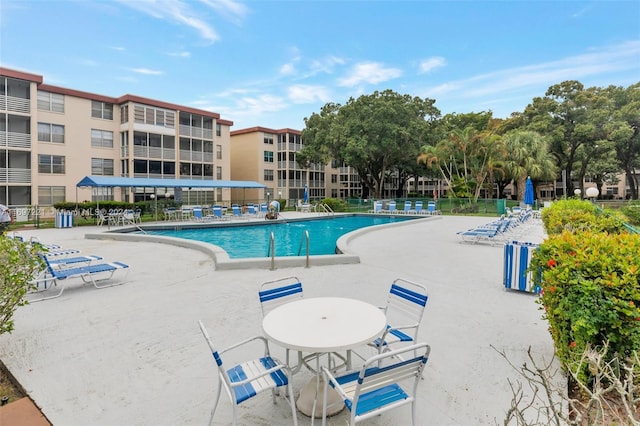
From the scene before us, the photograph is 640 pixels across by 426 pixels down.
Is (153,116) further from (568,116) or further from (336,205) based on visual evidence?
(568,116)

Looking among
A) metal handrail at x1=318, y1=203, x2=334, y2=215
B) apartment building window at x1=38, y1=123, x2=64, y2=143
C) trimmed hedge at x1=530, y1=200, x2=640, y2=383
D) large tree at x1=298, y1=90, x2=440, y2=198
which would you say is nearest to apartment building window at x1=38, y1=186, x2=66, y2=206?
apartment building window at x1=38, y1=123, x2=64, y2=143

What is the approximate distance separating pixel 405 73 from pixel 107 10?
2311cm

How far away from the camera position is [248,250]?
43.1 feet

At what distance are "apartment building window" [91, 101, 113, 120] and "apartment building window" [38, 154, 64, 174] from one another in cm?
450

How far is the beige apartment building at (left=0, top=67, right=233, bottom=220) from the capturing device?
A: 24.1 meters

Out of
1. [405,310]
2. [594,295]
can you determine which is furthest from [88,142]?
[594,295]

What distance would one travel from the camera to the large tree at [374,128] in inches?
1244

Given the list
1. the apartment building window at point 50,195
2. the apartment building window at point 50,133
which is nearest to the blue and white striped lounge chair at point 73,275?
the apartment building window at point 50,195

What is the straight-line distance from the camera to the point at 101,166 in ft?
95.2

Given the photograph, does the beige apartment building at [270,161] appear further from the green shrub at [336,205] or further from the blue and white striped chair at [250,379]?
the blue and white striped chair at [250,379]

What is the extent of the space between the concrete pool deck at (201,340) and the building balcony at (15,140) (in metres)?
23.6

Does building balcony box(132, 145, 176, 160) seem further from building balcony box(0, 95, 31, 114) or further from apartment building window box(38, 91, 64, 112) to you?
building balcony box(0, 95, 31, 114)

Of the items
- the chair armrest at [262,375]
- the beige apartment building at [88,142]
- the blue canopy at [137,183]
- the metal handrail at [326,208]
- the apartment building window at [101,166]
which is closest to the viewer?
the chair armrest at [262,375]

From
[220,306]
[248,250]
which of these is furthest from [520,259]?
[248,250]
